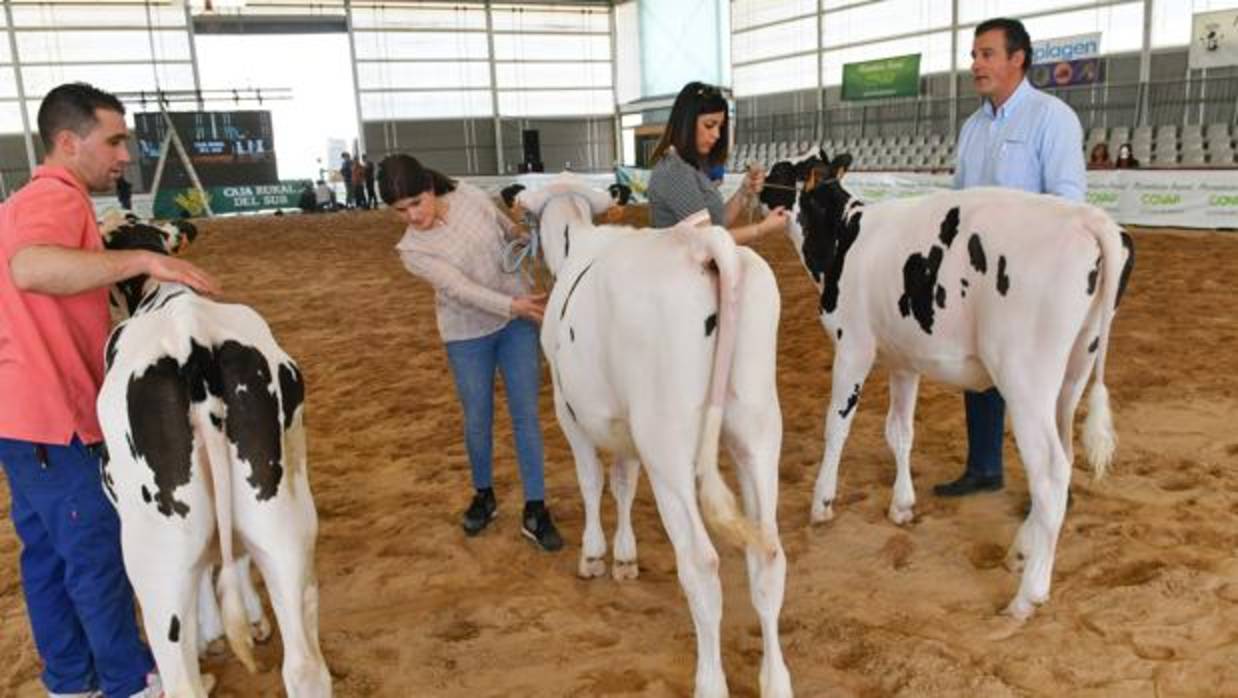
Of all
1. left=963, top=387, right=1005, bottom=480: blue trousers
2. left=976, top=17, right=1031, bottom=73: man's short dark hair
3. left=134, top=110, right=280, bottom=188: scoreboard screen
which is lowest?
left=963, top=387, right=1005, bottom=480: blue trousers

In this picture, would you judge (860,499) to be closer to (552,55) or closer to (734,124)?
(734,124)

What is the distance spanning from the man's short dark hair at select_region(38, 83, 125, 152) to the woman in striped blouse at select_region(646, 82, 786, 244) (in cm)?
A: 191

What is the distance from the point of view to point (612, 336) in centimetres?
267

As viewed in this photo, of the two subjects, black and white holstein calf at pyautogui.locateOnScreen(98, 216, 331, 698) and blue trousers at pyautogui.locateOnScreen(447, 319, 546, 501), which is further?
blue trousers at pyautogui.locateOnScreen(447, 319, 546, 501)

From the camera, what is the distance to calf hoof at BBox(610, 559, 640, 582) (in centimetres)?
363

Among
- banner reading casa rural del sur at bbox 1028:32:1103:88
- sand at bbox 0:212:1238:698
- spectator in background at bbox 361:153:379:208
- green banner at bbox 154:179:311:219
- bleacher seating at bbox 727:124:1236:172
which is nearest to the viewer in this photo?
sand at bbox 0:212:1238:698

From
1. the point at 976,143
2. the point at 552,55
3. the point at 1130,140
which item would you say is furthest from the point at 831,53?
the point at 976,143

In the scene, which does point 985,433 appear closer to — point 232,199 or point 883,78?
point 883,78

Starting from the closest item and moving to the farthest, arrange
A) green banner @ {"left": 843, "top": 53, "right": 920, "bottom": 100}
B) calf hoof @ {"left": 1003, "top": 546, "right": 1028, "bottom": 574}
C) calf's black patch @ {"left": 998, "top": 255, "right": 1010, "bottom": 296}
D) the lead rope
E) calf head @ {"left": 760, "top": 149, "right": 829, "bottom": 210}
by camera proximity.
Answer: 1. calf's black patch @ {"left": 998, "top": 255, "right": 1010, "bottom": 296}
2. calf hoof @ {"left": 1003, "top": 546, "right": 1028, "bottom": 574}
3. the lead rope
4. calf head @ {"left": 760, "top": 149, "right": 829, "bottom": 210}
5. green banner @ {"left": 843, "top": 53, "right": 920, "bottom": 100}

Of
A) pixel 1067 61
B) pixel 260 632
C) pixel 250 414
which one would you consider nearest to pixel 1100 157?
pixel 1067 61

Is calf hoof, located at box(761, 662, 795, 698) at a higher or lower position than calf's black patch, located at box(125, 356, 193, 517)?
lower

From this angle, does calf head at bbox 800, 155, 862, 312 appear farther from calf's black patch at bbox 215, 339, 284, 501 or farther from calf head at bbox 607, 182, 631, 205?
calf's black patch at bbox 215, 339, 284, 501

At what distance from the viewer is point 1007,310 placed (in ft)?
10.2

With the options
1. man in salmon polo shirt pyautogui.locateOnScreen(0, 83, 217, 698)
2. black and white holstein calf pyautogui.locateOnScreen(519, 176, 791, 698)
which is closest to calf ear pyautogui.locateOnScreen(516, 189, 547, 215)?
black and white holstein calf pyautogui.locateOnScreen(519, 176, 791, 698)
